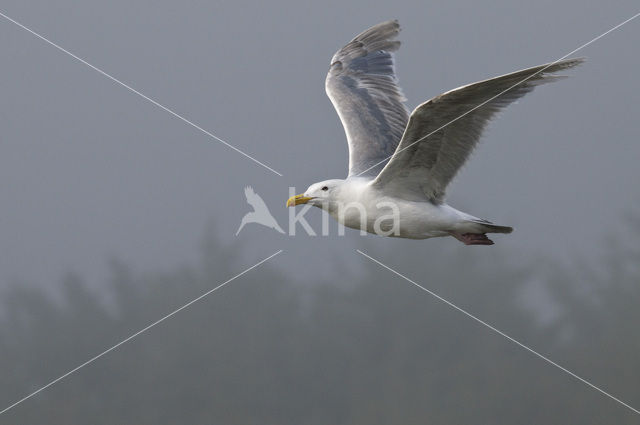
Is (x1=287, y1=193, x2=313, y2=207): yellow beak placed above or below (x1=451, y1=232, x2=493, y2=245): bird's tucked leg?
above

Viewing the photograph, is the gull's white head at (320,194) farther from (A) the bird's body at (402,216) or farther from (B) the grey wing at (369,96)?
(B) the grey wing at (369,96)

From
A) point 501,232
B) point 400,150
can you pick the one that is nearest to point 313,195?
point 400,150

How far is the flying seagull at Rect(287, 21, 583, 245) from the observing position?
6.04 meters

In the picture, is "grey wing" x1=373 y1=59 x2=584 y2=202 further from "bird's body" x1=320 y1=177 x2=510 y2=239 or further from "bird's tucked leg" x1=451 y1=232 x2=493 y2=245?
"bird's tucked leg" x1=451 y1=232 x2=493 y2=245

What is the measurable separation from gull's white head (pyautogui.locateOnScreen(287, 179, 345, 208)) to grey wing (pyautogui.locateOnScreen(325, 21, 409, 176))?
589 millimetres

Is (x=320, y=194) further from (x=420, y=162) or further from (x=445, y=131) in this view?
(x=445, y=131)

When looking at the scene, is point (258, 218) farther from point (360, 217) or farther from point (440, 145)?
point (440, 145)

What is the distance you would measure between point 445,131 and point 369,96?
2.40 m

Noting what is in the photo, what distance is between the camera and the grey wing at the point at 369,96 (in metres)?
8.03

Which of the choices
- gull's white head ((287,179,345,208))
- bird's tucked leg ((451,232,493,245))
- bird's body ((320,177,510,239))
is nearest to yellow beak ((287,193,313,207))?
gull's white head ((287,179,345,208))

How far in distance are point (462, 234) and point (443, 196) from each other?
346 mm

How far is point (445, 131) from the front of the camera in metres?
6.47

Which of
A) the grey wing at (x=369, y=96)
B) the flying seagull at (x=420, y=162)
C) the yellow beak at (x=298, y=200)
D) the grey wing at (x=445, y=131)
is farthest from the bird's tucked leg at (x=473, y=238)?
the yellow beak at (x=298, y=200)

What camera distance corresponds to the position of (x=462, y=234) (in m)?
7.04
